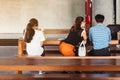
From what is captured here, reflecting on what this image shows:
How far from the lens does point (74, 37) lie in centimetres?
674

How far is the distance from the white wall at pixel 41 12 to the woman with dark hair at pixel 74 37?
27.0 ft

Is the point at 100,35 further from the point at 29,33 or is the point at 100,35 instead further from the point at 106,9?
the point at 106,9

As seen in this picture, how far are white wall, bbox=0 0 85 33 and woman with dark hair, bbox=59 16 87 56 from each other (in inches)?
324

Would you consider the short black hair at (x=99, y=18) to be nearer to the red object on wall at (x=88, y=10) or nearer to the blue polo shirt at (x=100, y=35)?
the blue polo shirt at (x=100, y=35)

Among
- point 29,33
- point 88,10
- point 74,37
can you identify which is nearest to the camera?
point 74,37

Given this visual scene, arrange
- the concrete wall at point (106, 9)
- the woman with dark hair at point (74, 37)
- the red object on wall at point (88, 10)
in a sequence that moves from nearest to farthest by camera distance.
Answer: the woman with dark hair at point (74, 37)
the concrete wall at point (106, 9)
the red object on wall at point (88, 10)

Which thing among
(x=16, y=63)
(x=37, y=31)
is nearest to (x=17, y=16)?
(x=37, y=31)

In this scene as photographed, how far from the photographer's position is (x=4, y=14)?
15406 millimetres

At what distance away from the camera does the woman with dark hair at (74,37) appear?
6703 millimetres

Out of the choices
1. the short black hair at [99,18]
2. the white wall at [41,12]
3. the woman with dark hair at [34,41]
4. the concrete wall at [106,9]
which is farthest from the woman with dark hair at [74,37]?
the white wall at [41,12]

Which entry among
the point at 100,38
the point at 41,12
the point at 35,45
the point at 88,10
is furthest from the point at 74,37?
the point at 41,12

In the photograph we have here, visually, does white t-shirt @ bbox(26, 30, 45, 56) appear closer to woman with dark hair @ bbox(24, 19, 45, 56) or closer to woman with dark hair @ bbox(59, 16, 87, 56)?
woman with dark hair @ bbox(24, 19, 45, 56)

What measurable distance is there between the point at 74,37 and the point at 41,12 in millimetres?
8589

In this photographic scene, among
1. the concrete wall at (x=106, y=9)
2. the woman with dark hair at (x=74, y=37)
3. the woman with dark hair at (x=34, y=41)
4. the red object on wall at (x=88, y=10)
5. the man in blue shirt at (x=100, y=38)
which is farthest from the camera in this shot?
the red object on wall at (x=88, y=10)
